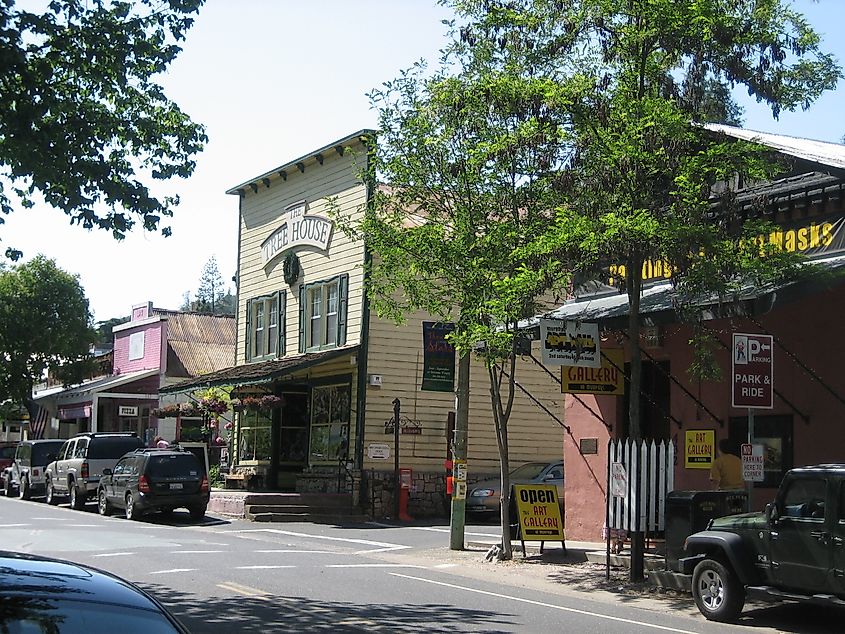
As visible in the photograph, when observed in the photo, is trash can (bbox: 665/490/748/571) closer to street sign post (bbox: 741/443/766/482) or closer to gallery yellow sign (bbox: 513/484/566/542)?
street sign post (bbox: 741/443/766/482)

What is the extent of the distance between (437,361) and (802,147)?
10.9 m

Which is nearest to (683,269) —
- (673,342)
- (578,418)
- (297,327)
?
(673,342)

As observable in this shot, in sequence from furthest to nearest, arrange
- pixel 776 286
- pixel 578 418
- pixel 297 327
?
1. pixel 297 327
2. pixel 578 418
3. pixel 776 286

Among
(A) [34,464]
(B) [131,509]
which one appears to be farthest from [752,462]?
(A) [34,464]

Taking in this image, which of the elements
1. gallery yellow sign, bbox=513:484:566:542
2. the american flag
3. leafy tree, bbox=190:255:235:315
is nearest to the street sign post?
gallery yellow sign, bbox=513:484:566:542

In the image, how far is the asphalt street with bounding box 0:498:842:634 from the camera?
1126 cm

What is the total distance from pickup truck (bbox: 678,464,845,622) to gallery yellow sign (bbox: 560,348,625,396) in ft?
18.9

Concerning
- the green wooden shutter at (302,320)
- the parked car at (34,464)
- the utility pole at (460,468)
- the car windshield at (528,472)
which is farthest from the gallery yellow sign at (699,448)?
the parked car at (34,464)

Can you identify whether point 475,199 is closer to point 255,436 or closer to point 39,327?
point 255,436

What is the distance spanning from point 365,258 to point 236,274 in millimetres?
9186

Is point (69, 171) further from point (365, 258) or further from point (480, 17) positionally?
point (365, 258)

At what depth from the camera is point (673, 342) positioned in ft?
62.2

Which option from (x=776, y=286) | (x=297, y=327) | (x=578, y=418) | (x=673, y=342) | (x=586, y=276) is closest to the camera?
(x=776, y=286)

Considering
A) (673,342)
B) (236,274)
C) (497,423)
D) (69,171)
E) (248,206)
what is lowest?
(497,423)
